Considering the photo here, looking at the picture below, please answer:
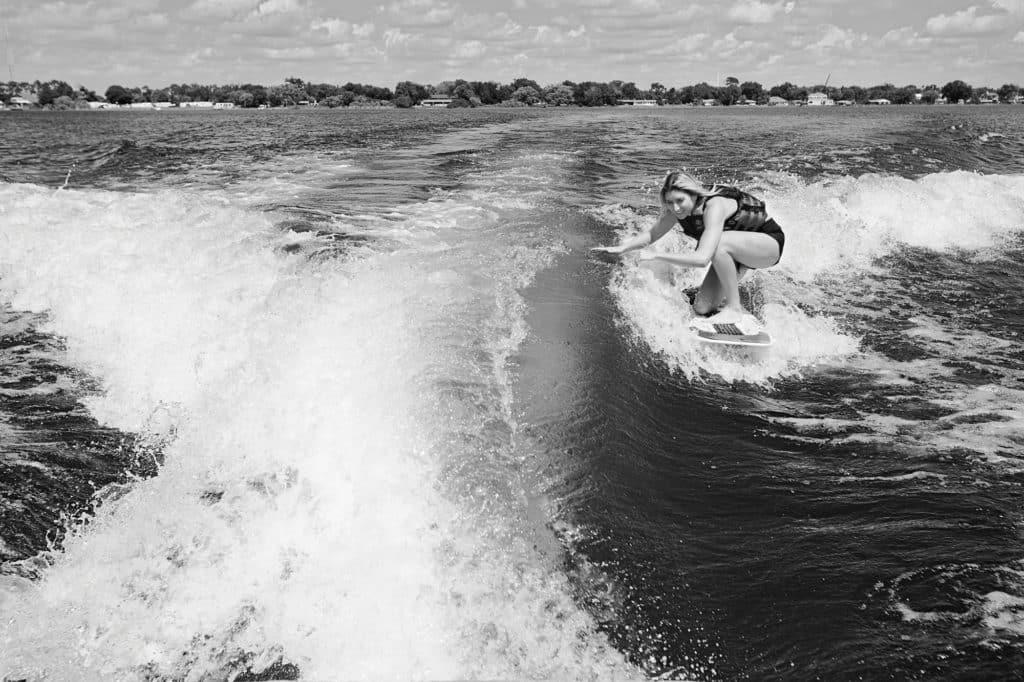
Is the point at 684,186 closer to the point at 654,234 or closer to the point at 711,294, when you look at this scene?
the point at 654,234

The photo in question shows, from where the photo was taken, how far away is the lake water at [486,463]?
2.96 meters

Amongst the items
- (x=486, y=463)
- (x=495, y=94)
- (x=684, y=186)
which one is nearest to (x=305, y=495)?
(x=486, y=463)

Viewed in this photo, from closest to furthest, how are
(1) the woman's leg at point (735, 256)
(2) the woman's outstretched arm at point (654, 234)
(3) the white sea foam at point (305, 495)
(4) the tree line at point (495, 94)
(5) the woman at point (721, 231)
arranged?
1. (3) the white sea foam at point (305, 495)
2. (5) the woman at point (721, 231)
3. (1) the woman's leg at point (735, 256)
4. (2) the woman's outstretched arm at point (654, 234)
5. (4) the tree line at point (495, 94)

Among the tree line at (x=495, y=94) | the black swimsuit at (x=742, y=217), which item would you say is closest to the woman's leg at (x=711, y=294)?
the black swimsuit at (x=742, y=217)

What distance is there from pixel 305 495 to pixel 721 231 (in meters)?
4.40

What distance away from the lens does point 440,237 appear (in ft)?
30.3

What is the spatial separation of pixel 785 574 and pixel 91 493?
14.4 feet

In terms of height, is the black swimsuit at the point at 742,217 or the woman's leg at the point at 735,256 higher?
the black swimsuit at the point at 742,217

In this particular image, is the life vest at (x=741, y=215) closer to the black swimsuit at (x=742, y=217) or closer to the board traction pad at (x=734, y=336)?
the black swimsuit at (x=742, y=217)

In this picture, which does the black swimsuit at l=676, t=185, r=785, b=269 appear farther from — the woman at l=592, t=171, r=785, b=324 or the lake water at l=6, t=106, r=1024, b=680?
the lake water at l=6, t=106, r=1024, b=680

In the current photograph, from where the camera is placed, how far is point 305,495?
3.82m

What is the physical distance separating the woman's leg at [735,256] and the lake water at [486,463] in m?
0.59

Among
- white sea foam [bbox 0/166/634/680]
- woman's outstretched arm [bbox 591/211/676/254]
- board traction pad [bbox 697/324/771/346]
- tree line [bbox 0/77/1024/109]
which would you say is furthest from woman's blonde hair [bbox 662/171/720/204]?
tree line [bbox 0/77/1024/109]

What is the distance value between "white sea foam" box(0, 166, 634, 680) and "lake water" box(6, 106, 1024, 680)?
0.02 metres
